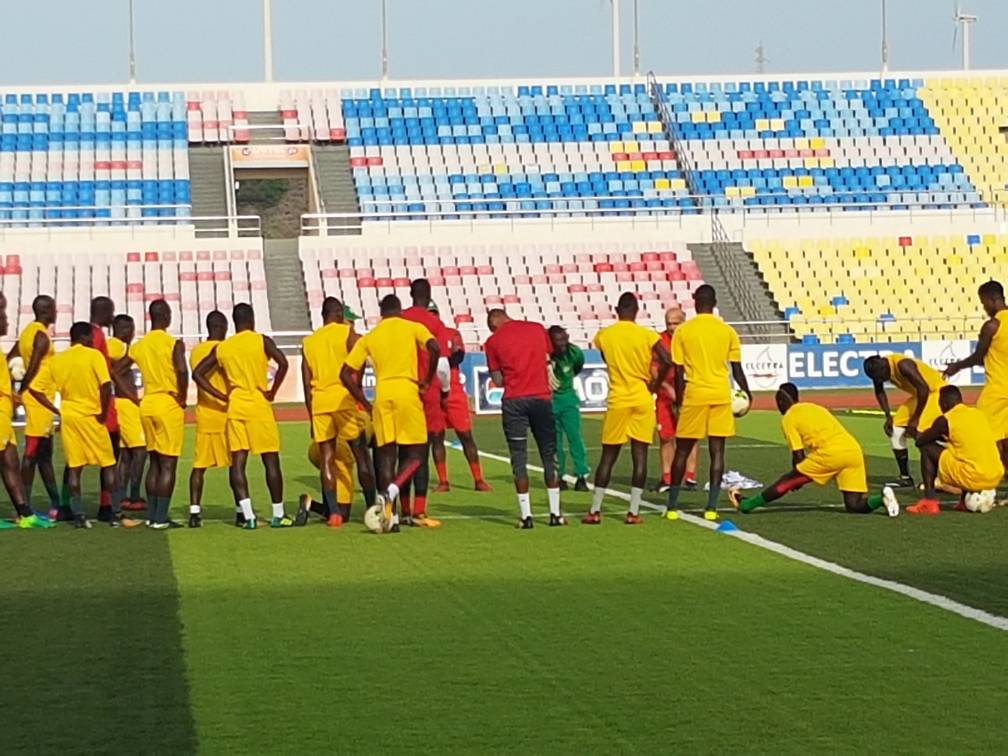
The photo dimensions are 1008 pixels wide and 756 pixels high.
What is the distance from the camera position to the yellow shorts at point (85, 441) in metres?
16.6

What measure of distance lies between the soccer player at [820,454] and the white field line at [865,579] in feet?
3.17

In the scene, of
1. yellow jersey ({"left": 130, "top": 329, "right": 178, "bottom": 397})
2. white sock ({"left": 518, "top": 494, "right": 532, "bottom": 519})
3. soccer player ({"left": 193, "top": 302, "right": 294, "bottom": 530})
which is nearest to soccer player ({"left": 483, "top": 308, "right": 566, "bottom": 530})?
white sock ({"left": 518, "top": 494, "right": 532, "bottom": 519})

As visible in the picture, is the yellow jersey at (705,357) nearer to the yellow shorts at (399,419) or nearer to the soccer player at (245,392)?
the yellow shorts at (399,419)

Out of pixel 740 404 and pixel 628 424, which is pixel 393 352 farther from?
pixel 740 404

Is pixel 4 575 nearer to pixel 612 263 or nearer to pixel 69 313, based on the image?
pixel 69 313

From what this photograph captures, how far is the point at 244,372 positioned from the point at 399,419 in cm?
152

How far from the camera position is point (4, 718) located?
8.30m

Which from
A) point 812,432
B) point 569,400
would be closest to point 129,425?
point 569,400

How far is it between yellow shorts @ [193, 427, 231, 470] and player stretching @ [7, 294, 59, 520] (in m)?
1.48

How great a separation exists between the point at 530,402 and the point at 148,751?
27.9 ft

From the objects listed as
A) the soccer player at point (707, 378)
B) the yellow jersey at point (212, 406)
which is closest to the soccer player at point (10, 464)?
the yellow jersey at point (212, 406)

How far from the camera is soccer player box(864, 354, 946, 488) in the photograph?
1762 centimetres

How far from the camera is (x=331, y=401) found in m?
16.4

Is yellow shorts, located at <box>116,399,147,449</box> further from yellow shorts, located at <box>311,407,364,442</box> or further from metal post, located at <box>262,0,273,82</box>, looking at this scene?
metal post, located at <box>262,0,273,82</box>
